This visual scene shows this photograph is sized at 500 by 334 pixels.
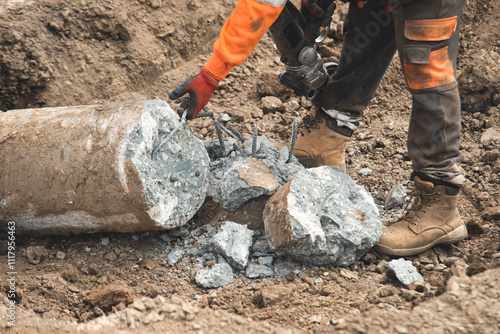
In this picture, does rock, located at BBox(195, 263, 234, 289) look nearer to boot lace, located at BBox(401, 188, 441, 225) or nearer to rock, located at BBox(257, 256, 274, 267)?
rock, located at BBox(257, 256, 274, 267)

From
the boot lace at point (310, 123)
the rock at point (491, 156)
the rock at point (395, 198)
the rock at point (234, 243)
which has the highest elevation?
the rock at point (491, 156)

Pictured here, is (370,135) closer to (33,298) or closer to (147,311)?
(147,311)

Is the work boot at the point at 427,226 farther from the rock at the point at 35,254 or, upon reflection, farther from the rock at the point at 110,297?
the rock at the point at 35,254

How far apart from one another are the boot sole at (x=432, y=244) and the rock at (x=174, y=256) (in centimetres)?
116

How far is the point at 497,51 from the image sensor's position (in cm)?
423

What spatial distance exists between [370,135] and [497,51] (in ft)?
5.63

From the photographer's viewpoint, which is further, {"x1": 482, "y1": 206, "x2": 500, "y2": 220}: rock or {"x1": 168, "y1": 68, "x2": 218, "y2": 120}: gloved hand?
{"x1": 482, "y1": 206, "x2": 500, "y2": 220}: rock

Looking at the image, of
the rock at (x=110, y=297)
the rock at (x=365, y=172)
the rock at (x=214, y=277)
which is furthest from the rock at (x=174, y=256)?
the rock at (x=365, y=172)

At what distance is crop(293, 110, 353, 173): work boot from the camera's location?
3100mm

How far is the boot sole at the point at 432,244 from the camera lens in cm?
256

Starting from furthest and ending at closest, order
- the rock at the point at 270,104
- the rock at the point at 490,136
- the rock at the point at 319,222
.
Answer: the rock at the point at 270,104
the rock at the point at 490,136
the rock at the point at 319,222

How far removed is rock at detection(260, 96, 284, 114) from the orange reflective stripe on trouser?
172cm

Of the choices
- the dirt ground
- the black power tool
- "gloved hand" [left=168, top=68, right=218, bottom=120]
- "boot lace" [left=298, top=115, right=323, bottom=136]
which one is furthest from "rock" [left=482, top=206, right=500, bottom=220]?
"gloved hand" [left=168, top=68, right=218, bottom=120]

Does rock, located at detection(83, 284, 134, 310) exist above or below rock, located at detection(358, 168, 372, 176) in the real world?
below
